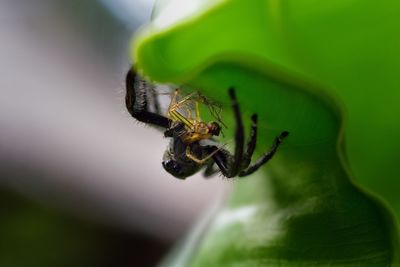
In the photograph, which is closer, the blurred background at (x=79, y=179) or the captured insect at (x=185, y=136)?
the captured insect at (x=185, y=136)

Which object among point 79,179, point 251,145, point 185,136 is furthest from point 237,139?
point 79,179

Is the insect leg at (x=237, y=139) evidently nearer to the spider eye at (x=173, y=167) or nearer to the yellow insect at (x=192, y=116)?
the yellow insect at (x=192, y=116)

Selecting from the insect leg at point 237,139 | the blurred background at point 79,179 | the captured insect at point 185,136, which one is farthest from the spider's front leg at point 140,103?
the blurred background at point 79,179

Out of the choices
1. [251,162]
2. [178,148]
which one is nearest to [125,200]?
[178,148]

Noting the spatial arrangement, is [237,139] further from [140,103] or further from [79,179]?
[79,179]

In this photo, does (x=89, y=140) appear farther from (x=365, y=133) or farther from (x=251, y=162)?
(x=365, y=133)

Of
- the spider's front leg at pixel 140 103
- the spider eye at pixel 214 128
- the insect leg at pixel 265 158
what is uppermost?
the spider's front leg at pixel 140 103

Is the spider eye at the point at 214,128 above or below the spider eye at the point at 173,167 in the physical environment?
above
